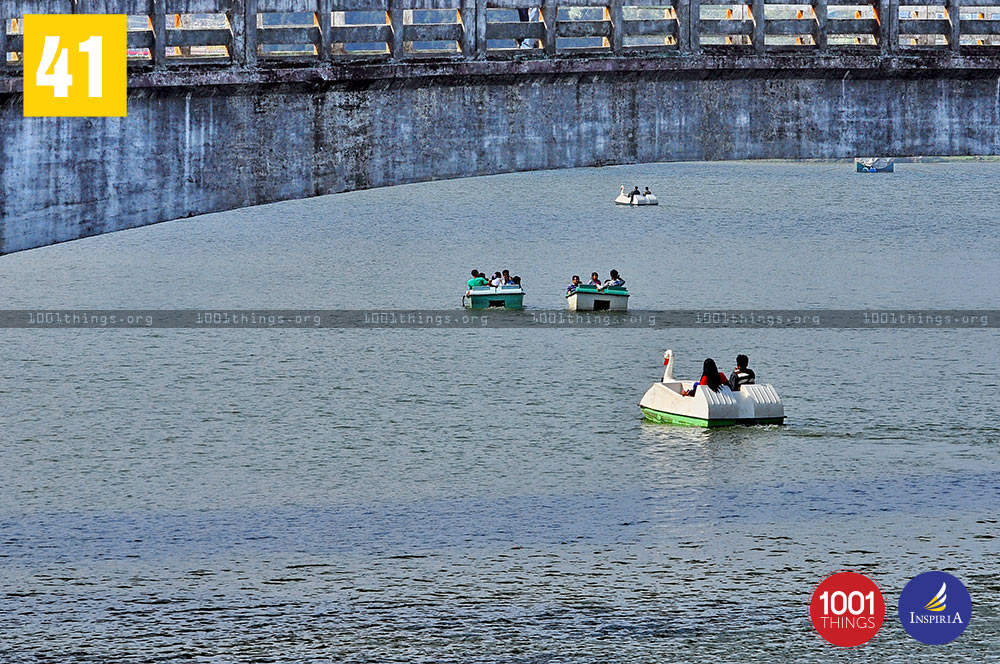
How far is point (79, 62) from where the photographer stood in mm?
24375

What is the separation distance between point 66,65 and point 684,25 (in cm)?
1162

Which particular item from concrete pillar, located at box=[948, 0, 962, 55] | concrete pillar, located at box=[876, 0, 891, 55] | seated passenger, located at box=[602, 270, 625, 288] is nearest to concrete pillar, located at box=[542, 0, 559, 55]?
concrete pillar, located at box=[876, 0, 891, 55]

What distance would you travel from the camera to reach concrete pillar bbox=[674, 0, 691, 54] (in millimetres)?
27812

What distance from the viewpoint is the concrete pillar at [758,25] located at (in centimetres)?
2838

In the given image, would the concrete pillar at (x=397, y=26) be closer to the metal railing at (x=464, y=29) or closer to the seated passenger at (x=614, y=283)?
the metal railing at (x=464, y=29)

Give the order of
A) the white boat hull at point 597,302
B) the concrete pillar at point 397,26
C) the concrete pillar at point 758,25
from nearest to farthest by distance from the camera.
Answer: the concrete pillar at point 397,26, the concrete pillar at point 758,25, the white boat hull at point 597,302

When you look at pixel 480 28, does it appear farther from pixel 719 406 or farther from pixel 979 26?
pixel 719 406

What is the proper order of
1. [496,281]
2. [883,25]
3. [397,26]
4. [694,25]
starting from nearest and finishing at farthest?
[397,26] → [694,25] → [883,25] → [496,281]

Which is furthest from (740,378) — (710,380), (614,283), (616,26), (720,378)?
(614,283)

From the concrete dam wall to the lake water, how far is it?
431 inches

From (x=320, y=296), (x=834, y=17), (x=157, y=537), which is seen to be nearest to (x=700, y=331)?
(x=320, y=296)

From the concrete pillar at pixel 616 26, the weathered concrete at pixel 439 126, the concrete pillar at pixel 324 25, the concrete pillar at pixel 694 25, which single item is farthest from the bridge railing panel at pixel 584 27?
the concrete pillar at pixel 324 25

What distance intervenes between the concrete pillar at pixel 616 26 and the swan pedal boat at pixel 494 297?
60.3 meters

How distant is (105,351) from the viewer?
76.5 m
